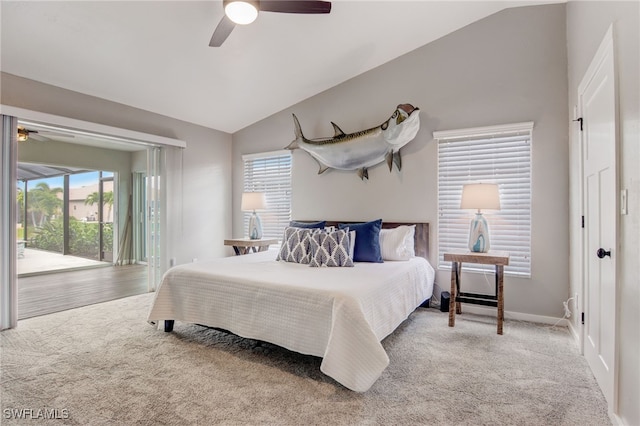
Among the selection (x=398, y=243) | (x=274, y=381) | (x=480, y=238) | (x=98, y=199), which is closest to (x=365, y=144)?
(x=398, y=243)

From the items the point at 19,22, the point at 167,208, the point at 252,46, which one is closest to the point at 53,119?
the point at 19,22

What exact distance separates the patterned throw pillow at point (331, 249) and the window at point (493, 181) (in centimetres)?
130

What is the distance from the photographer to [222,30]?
8.27 feet

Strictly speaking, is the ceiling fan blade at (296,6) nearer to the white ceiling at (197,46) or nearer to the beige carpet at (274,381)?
the white ceiling at (197,46)

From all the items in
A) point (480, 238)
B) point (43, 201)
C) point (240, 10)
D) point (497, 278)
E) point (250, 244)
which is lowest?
point (497, 278)

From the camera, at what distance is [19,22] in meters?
2.63

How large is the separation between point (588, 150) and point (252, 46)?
10.4 feet

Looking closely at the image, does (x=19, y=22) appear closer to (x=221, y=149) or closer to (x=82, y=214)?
(x=221, y=149)

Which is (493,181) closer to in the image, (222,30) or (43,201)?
(222,30)

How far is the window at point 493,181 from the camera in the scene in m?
3.31

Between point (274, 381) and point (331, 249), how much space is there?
1.30 metres

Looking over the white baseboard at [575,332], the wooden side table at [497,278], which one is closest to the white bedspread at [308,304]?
the wooden side table at [497,278]

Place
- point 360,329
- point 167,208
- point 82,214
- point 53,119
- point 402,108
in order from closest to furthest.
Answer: point 360,329 < point 53,119 < point 402,108 < point 167,208 < point 82,214

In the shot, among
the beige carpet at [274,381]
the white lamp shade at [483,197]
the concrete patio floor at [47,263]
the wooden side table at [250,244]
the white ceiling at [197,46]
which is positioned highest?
the white ceiling at [197,46]
